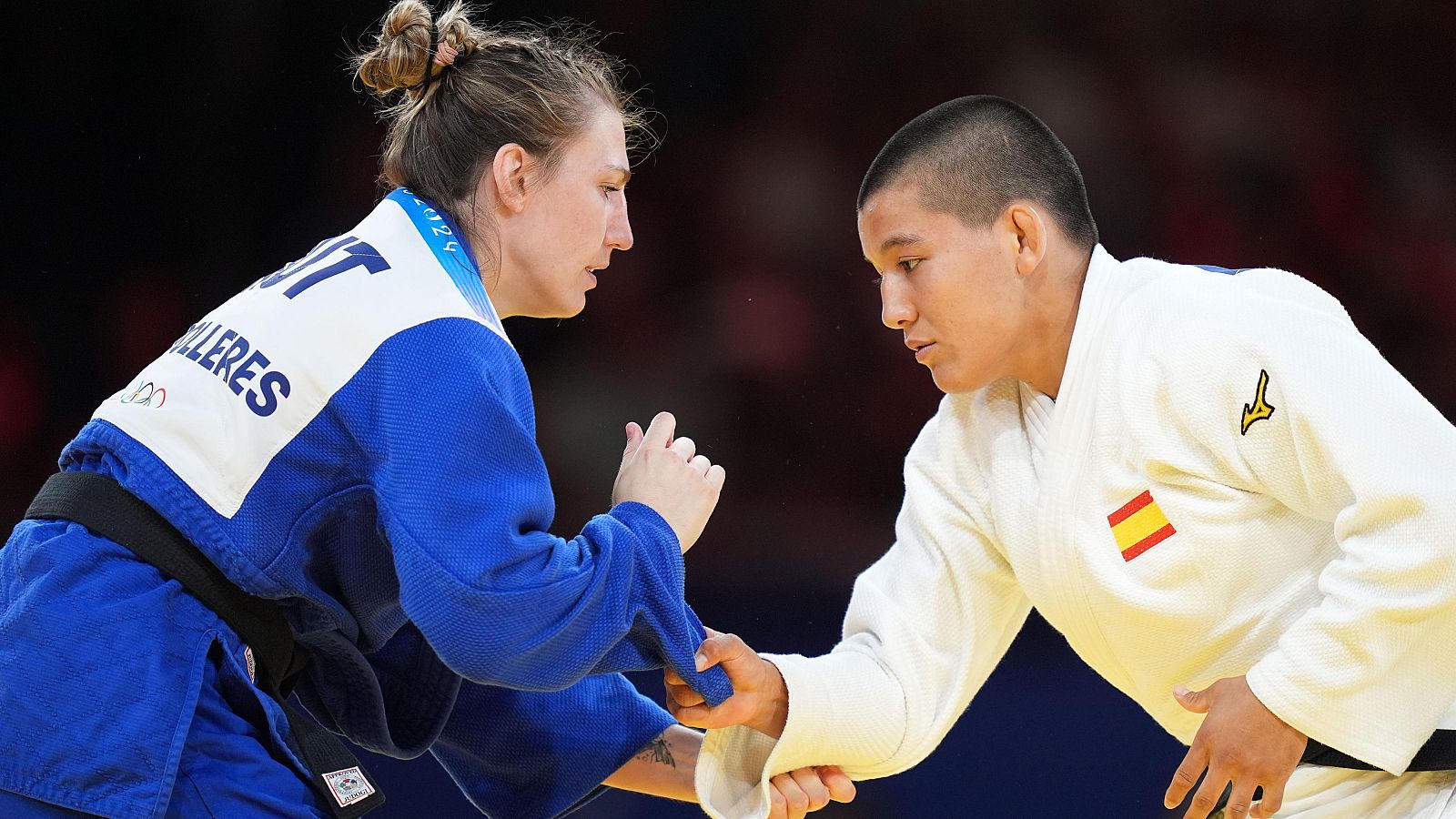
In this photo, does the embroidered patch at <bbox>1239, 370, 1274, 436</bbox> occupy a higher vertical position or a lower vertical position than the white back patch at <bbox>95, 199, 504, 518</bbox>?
higher

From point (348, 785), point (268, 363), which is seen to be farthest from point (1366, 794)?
point (268, 363)

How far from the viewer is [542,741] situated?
2221 millimetres

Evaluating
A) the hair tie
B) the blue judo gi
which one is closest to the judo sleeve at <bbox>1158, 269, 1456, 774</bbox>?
the blue judo gi

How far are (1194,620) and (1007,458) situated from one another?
396 mm

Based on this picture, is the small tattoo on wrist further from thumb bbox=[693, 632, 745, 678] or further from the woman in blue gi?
the woman in blue gi

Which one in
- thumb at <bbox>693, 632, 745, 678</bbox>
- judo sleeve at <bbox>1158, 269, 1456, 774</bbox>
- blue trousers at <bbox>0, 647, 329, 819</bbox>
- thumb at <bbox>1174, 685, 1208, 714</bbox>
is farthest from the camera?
thumb at <bbox>693, 632, 745, 678</bbox>

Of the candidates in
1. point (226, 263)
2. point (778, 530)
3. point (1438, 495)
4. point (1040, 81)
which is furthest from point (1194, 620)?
point (226, 263)

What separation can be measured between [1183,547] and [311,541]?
1259mm

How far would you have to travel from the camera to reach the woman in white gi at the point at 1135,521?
1.83 meters

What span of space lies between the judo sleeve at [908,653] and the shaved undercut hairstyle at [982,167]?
1.20ft

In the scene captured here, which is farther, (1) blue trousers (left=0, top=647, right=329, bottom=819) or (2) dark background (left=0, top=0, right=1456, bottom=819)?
(2) dark background (left=0, top=0, right=1456, bottom=819)

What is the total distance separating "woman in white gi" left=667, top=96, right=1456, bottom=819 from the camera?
1.83 m

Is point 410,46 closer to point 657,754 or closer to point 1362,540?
point 657,754

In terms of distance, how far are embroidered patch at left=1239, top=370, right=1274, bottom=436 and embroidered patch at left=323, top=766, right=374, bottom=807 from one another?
1328 mm
